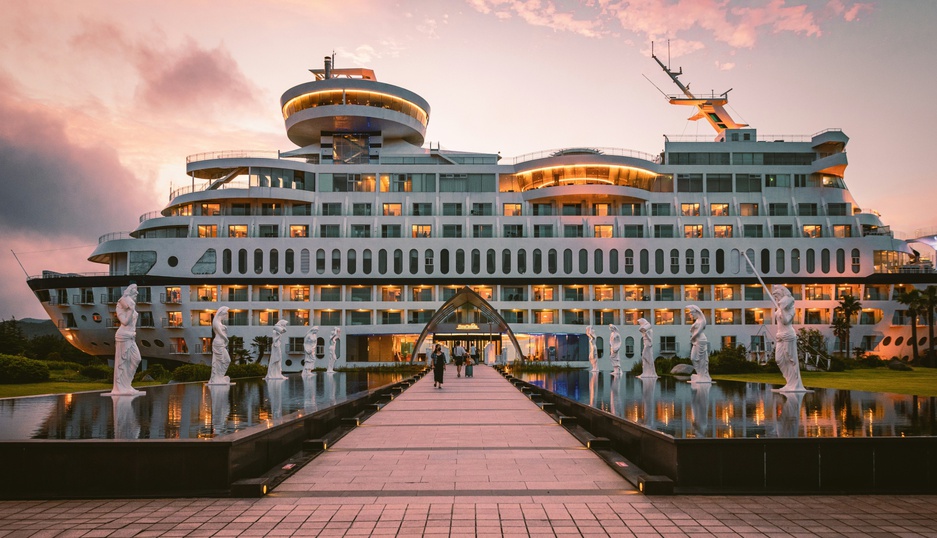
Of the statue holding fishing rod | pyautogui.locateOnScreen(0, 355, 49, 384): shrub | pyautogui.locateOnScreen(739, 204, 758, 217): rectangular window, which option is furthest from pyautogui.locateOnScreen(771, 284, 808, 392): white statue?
pyautogui.locateOnScreen(739, 204, 758, 217): rectangular window

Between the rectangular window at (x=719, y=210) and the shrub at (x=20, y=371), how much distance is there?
70194mm

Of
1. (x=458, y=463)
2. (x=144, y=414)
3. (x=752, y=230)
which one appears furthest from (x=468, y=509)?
(x=752, y=230)

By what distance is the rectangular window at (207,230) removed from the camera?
77.1 m

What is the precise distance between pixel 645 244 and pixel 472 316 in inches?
936

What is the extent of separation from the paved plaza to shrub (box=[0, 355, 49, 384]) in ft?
72.0

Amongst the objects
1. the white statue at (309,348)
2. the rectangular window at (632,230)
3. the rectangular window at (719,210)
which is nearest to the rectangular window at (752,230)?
the rectangular window at (719,210)

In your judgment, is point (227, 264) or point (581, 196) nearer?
point (227, 264)

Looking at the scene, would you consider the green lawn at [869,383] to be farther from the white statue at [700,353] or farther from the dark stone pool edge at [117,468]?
the dark stone pool edge at [117,468]

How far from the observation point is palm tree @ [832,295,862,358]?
74000 mm

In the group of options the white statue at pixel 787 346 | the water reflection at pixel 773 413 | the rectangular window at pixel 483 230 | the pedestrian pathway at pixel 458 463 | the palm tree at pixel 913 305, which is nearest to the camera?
the pedestrian pathway at pixel 458 463

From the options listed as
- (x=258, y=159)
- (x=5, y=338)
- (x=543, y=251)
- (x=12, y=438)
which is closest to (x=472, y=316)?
(x=543, y=251)

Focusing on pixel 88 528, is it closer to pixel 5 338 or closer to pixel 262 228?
pixel 5 338

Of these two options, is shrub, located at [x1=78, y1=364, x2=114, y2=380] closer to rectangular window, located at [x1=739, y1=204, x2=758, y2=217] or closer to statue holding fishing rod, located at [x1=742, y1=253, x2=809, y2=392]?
statue holding fishing rod, located at [x1=742, y1=253, x2=809, y2=392]

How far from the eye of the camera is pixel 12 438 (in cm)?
1065
